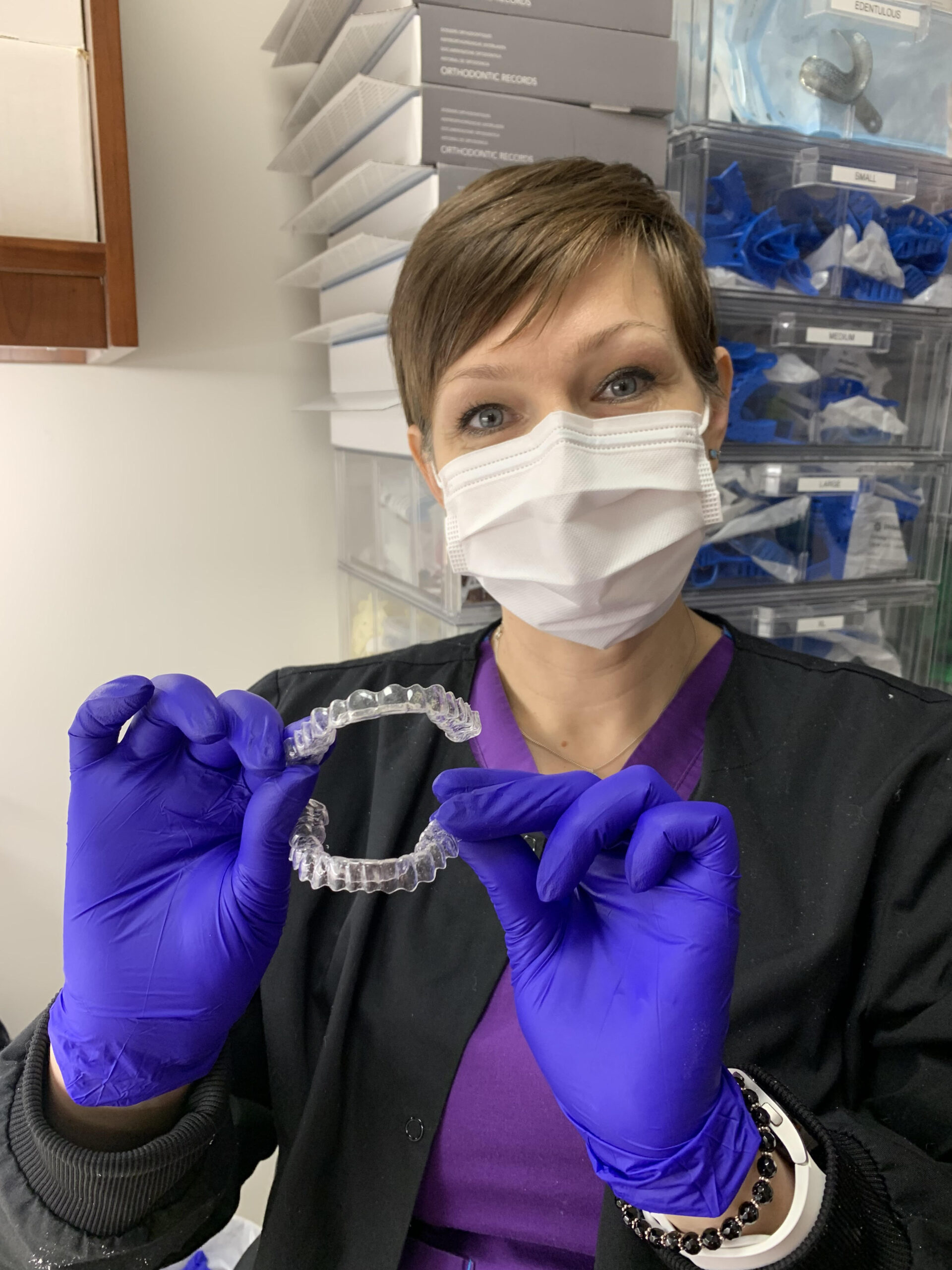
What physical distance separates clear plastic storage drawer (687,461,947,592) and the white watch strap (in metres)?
0.89

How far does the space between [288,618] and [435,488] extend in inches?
27.4

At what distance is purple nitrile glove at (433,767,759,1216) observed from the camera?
0.60m

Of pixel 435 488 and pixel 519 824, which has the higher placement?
pixel 435 488

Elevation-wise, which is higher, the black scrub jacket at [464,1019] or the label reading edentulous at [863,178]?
the label reading edentulous at [863,178]

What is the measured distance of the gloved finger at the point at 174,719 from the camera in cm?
68

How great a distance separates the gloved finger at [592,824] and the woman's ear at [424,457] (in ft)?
1.48

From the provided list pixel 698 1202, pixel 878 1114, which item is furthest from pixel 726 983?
pixel 878 1114

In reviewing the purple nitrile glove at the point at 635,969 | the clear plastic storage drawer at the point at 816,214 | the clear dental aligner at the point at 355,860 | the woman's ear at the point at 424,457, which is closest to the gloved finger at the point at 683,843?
the purple nitrile glove at the point at 635,969

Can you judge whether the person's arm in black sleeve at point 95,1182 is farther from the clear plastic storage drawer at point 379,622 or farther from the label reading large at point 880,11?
the label reading large at point 880,11

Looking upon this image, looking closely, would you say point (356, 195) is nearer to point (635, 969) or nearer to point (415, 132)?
point (415, 132)

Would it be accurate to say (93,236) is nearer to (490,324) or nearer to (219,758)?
(490,324)

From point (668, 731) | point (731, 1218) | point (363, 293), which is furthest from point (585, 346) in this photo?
point (731, 1218)

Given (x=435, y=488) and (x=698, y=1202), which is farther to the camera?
(x=435, y=488)

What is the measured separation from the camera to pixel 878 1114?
81cm
